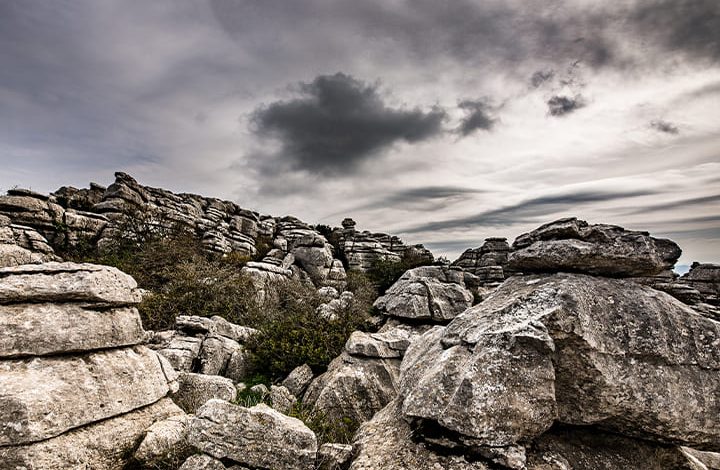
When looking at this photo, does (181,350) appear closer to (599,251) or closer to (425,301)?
(425,301)

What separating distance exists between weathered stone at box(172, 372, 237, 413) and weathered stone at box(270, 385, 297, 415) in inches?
43.1

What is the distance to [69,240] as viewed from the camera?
878 inches

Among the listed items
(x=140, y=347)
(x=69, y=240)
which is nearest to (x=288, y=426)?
(x=140, y=347)

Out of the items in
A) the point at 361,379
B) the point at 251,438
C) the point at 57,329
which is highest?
the point at 57,329

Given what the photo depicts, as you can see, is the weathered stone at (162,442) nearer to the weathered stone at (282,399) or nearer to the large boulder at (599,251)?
the weathered stone at (282,399)

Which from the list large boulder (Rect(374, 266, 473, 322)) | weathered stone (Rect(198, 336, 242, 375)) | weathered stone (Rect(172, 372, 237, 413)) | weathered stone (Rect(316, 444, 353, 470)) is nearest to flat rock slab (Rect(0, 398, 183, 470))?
weathered stone (Rect(172, 372, 237, 413))

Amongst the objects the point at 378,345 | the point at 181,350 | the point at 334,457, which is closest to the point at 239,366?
the point at 181,350

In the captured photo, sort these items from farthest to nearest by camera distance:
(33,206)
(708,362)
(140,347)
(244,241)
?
(244,241) < (33,206) < (140,347) < (708,362)

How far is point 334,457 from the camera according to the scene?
16.5ft

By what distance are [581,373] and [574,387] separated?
0.80 ft

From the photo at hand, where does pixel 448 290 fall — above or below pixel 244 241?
below

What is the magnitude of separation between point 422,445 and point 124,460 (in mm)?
4495

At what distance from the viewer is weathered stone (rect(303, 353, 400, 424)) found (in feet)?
27.3

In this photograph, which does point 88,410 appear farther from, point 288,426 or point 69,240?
point 69,240
